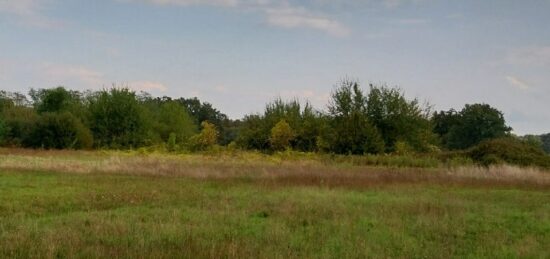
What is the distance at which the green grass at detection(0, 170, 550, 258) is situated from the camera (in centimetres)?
928

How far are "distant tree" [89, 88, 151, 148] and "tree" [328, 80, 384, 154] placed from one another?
1032 inches

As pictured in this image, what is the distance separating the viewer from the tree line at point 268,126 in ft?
182

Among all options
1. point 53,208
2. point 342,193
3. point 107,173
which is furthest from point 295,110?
point 53,208

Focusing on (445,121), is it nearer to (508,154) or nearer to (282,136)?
(282,136)

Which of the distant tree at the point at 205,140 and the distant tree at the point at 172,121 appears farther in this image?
the distant tree at the point at 172,121

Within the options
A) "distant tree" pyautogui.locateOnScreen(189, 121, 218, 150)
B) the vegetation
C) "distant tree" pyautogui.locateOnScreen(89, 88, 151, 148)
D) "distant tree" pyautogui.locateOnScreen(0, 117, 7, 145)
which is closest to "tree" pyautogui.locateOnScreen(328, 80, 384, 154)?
the vegetation

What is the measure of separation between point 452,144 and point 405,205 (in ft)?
253

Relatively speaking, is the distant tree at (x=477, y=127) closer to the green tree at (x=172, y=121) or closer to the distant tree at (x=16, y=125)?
the green tree at (x=172, y=121)

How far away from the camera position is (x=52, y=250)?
8.24m

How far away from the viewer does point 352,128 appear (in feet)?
178

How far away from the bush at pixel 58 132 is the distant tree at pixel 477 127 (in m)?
58.3

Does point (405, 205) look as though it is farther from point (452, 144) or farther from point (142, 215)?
point (452, 144)

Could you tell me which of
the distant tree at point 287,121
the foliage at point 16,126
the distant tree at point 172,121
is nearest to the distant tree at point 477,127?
the distant tree at point 287,121

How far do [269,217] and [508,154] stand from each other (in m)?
32.5
